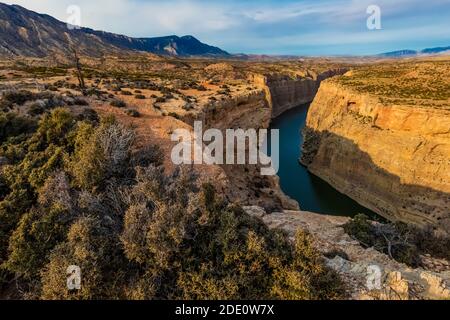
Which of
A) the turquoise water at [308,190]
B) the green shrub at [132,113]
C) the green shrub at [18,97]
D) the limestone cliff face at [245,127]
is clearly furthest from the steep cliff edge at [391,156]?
the green shrub at [18,97]

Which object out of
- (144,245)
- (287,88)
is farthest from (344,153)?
(287,88)

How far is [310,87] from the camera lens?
78.8 meters

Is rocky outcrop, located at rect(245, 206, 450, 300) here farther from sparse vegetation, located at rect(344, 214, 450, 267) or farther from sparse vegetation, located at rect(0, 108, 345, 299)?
sparse vegetation, located at rect(0, 108, 345, 299)

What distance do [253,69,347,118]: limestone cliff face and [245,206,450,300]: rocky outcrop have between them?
46864 millimetres

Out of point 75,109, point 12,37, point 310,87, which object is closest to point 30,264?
point 75,109

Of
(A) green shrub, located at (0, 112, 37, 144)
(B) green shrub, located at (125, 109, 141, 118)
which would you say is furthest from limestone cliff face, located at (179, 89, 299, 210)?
(A) green shrub, located at (0, 112, 37, 144)

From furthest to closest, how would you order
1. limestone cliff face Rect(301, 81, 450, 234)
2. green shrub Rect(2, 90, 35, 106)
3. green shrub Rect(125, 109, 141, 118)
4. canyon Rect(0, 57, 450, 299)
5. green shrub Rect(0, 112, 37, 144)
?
limestone cliff face Rect(301, 81, 450, 234) < green shrub Rect(125, 109, 141, 118) < green shrub Rect(2, 90, 35, 106) < green shrub Rect(0, 112, 37, 144) < canyon Rect(0, 57, 450, 299)

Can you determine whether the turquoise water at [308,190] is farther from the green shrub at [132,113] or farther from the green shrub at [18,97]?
the green shrub at [18,97]

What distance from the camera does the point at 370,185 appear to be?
26.0 m

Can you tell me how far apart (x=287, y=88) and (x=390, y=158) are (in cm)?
4611

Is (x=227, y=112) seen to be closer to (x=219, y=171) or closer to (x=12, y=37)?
(x=219, y=171)

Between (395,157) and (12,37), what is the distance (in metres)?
98.4

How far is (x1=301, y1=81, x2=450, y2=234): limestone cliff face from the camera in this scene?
2194 cm

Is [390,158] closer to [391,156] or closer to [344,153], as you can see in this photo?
[391,156]
